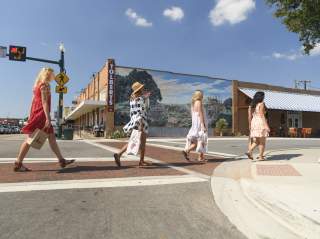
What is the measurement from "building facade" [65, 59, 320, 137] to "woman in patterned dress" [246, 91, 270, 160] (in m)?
21.2

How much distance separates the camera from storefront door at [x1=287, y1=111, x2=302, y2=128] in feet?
129

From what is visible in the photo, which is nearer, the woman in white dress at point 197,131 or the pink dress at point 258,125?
the woman in white dress at point 197,131

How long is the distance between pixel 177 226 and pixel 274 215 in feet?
3.57

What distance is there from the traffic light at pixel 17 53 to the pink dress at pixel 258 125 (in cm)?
1636

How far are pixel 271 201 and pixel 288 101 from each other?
35.6 meters

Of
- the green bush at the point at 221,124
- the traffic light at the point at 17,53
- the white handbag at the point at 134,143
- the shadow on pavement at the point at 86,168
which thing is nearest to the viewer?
the shadow on pavement at the point at 86,168

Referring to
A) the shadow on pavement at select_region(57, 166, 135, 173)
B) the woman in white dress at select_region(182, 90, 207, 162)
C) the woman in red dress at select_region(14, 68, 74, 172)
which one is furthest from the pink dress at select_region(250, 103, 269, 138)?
the woman in red dress at select_region(14, 68, 74, 172)

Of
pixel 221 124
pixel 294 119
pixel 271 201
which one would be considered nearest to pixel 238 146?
pixel 271 201

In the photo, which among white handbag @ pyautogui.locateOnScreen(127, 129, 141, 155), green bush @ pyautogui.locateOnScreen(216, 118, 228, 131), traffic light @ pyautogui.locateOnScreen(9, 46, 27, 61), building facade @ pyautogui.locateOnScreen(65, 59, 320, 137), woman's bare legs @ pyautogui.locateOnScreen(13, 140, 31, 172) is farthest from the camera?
green bush @ pyautogui.locateOnScreen(216, 118, 228, 131)

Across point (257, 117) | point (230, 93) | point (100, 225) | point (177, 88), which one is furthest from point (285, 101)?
point (100, 225)

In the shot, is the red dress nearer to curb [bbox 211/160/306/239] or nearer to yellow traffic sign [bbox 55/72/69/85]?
curb [bbox 211/160/306/239]

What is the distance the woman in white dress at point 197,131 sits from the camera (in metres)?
8.30

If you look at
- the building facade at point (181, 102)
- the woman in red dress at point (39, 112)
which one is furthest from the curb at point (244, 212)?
the building facade at point (181, 102)

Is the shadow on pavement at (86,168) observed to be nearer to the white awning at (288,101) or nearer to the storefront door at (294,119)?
the white awning at (288,101)
